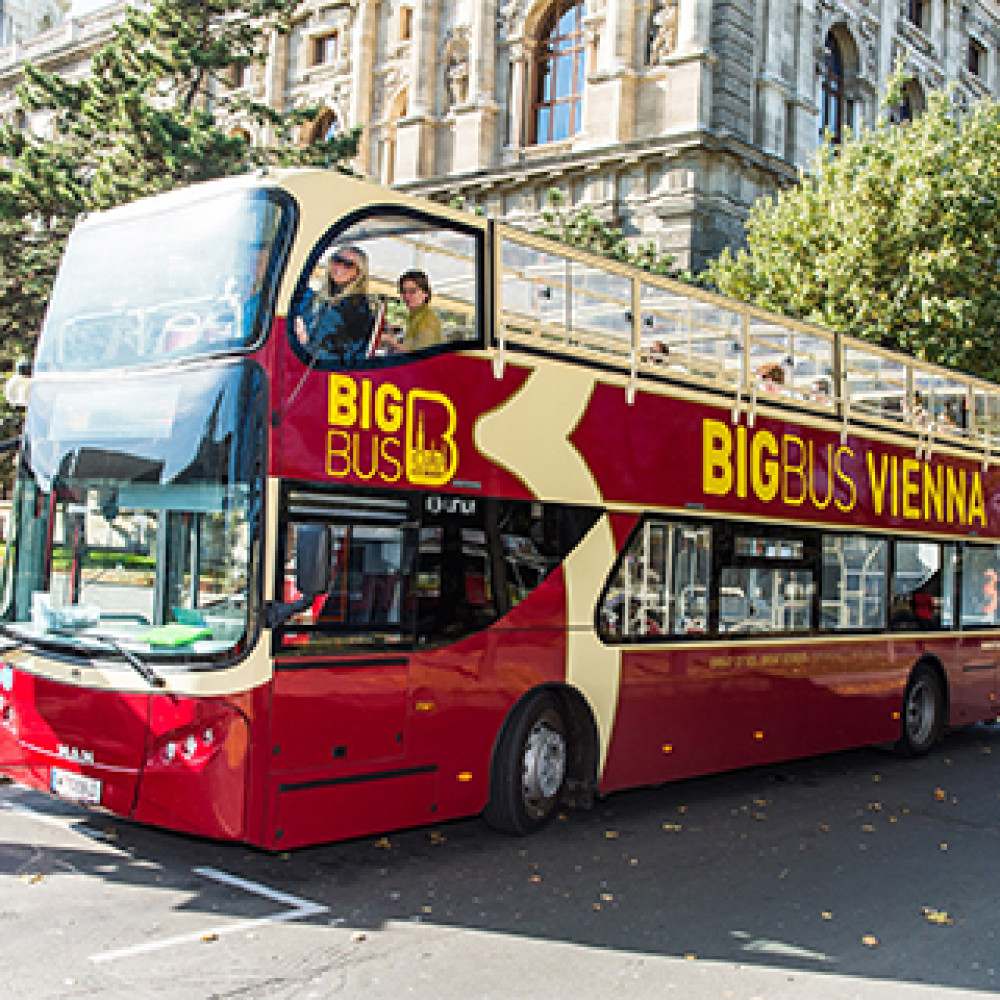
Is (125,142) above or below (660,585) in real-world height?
above

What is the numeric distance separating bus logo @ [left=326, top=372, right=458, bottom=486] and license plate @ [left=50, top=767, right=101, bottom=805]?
2119 mm

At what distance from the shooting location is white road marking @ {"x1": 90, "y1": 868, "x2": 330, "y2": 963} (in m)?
5.58

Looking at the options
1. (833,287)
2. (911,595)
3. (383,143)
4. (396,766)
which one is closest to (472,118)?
(383,143)

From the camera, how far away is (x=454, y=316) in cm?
789

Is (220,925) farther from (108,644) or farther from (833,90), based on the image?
(833,90)

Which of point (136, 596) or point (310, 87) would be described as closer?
point (136, 596)

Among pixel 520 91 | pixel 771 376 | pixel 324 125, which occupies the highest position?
pixel 324 125

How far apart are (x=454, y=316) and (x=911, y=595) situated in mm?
7042

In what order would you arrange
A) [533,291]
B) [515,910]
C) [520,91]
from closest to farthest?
[515,910], [533,291], [520,91]

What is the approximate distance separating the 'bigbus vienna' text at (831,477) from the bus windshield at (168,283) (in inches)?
176

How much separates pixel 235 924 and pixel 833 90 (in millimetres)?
39673

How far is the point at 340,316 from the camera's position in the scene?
701 cm

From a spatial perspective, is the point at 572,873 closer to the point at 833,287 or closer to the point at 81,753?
the point at 81,753

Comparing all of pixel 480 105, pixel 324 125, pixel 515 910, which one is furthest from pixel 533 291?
pixel 324 125
